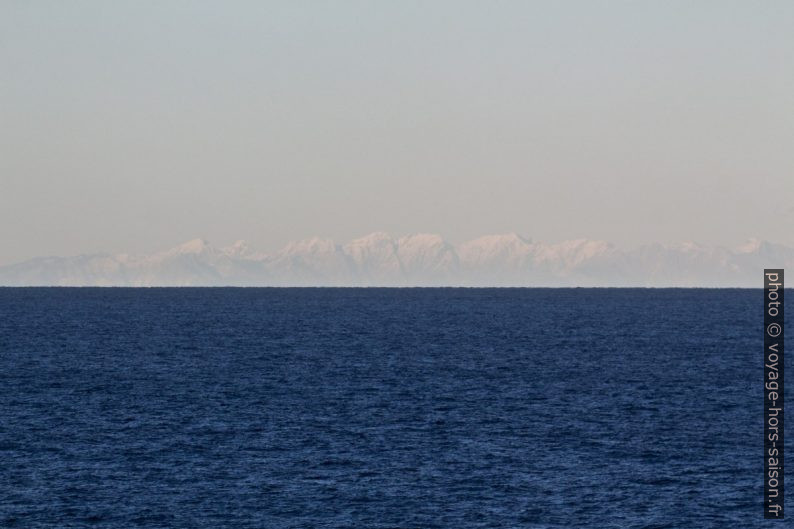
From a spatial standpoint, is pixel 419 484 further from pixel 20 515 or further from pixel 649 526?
pixel 20 515

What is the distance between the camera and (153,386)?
105562 millimetres

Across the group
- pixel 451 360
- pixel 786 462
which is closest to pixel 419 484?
pixel 786 462

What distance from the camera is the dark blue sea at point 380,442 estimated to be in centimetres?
5656

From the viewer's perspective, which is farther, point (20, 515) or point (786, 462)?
point (786, 462)

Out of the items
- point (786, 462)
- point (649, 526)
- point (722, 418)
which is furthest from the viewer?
point (722, 418)

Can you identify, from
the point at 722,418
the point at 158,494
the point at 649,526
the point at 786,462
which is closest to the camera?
the point at 649,526

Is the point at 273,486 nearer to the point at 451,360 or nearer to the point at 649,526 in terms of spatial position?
the point at 649,526

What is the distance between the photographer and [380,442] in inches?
2928

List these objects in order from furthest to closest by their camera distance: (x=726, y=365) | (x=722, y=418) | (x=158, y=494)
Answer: (x=726, y=365) < (x=722, y=418) < (x=158, y=494)

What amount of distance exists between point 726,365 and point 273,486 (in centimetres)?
8160

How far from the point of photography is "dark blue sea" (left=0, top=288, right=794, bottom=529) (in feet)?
186

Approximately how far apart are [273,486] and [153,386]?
4732 centimetres

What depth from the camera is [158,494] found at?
59375mm

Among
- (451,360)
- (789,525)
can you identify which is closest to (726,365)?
(451,360)
